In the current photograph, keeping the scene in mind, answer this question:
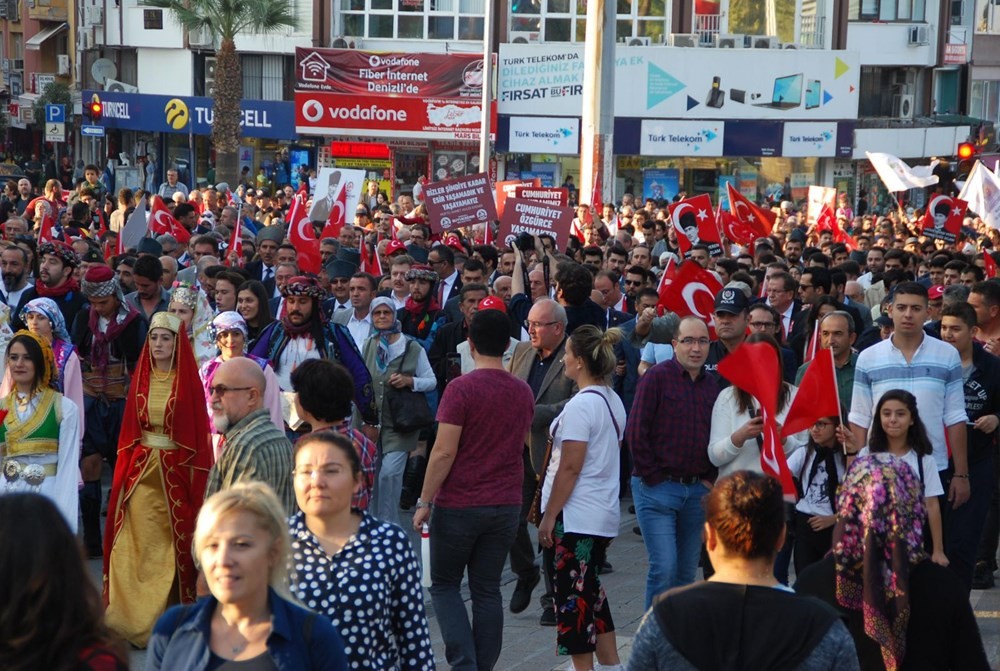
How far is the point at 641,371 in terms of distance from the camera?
384 inches

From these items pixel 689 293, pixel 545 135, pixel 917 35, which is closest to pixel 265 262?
pixel 689 293

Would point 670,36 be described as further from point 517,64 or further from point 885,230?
point 885,230

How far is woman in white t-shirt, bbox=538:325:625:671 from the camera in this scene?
263 inches

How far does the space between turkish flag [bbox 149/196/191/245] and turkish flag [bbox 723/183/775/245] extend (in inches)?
256

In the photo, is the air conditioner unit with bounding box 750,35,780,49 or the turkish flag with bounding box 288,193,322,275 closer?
the turkish flag with bounding box 288,193,322,275

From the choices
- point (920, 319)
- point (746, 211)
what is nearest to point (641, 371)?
point (920, 319)

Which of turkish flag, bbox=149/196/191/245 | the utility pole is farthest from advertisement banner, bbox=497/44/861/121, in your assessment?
turkish flag, bbox=149/196/191/245

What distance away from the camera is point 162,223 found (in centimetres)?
1673

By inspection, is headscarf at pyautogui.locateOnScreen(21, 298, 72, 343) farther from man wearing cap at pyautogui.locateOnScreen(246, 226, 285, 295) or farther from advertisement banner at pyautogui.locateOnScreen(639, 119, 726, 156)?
advertisement banner at pyautogui.locateOnScreen(639, 119, 726, 156)

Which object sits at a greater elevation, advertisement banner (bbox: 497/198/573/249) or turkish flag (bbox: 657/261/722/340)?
advertisement banner (bbox: 497/198/573/249)

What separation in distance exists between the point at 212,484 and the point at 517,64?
36.6 m

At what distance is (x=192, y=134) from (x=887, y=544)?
40.6m

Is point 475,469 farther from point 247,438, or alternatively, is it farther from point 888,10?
point 888,10

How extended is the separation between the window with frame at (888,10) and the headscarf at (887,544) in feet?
143
